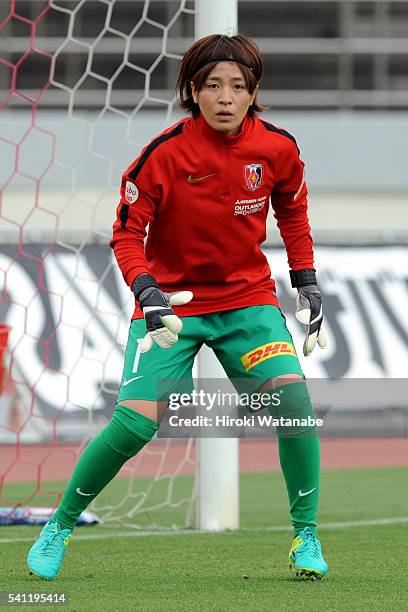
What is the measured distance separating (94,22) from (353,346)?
7.45 m

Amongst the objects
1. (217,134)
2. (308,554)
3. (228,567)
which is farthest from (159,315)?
(228,567)

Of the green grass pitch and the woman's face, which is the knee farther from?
the woman's face

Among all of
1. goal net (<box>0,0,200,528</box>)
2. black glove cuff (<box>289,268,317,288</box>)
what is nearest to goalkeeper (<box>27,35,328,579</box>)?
black glove cuff (<box>289,268,317,288</box>)

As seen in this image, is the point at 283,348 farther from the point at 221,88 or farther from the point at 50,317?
the point at 50,317

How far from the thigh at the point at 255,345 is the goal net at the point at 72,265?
2155 mm

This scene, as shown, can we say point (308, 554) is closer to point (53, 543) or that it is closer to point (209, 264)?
point (53, 543)

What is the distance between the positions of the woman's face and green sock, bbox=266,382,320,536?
86cm

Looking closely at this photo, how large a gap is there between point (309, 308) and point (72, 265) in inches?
296

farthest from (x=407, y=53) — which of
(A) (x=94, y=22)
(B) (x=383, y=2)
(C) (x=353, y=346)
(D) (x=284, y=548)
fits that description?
(D) (x=284, y=548)

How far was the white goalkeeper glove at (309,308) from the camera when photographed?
4426 millimetres

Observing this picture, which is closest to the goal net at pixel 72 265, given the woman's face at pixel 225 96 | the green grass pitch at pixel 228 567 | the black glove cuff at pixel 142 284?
the green grass pitch at pixel 228 567

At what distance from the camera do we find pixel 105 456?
13.9ft

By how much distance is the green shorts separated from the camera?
167 inches

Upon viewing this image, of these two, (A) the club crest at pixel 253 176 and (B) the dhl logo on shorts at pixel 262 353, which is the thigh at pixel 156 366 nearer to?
→ (B) the dhl logo on shorts at pixel 262 353
